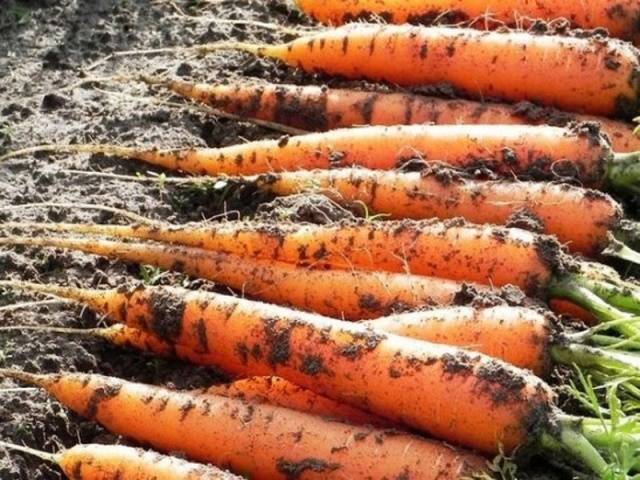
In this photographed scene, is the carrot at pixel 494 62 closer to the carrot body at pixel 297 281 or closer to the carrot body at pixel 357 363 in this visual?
the carrot body at pixel 297 281

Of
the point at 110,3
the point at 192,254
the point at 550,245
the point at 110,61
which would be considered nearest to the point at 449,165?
the point at 550,245

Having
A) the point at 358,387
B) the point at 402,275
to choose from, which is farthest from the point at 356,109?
the point at 358,387

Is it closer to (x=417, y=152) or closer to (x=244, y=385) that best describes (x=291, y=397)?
(x=244, y=385)

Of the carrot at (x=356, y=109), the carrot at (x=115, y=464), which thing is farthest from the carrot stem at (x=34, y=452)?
the carrot at (x=356, y=109)

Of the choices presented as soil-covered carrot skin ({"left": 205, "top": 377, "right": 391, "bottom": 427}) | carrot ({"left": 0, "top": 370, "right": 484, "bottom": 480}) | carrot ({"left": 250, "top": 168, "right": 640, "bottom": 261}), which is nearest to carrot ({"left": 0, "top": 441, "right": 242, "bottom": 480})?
carrot ({"left": 0, "top": 370, "right": 484, "bottom": 480})

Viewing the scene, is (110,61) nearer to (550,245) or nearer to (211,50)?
(211,50)

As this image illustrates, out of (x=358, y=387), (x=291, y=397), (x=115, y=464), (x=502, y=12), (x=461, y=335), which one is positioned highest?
(x=502, y=12)

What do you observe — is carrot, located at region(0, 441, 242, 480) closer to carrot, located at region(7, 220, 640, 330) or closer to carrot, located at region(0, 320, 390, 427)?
carrot, located at region(0, 320, 390, 427)
